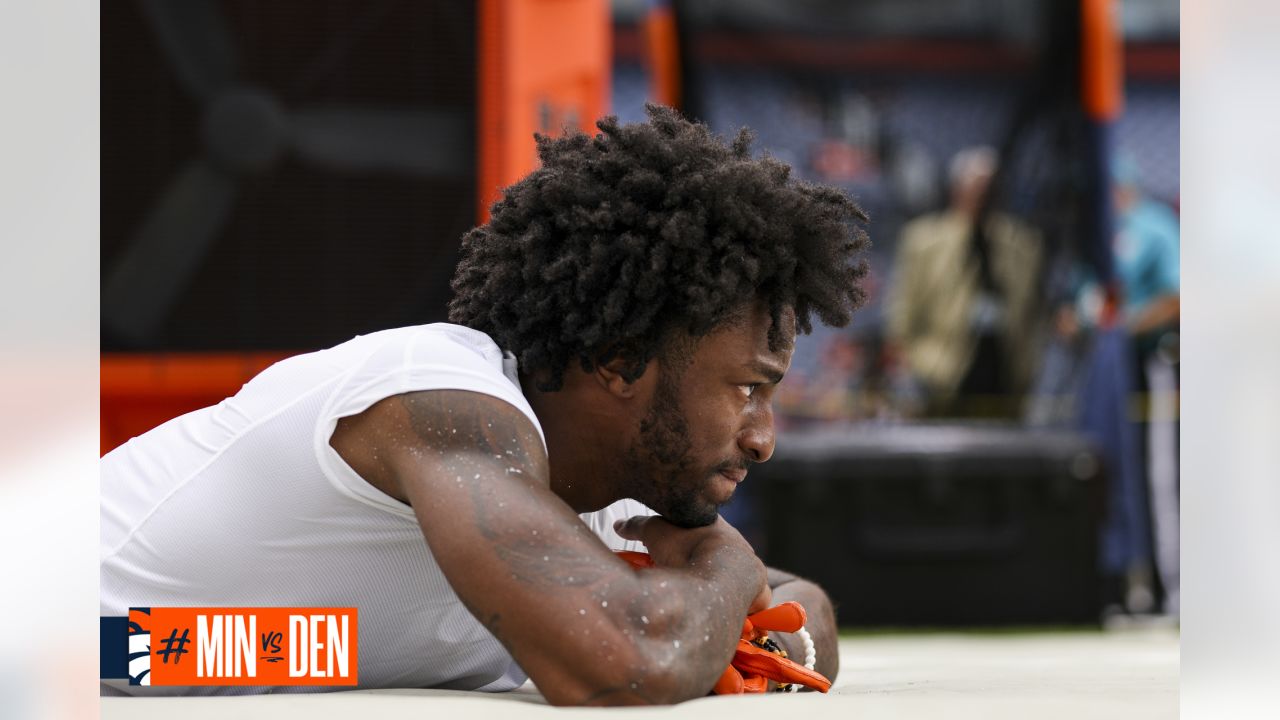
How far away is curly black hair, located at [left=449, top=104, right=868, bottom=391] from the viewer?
61.1 inches

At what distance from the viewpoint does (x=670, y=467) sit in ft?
5.32

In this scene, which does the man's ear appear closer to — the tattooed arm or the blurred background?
the tattooed arm

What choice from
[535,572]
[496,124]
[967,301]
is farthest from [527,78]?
[967,301]

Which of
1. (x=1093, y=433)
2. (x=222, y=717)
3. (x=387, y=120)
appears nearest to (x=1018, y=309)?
(x=1093, y=433)

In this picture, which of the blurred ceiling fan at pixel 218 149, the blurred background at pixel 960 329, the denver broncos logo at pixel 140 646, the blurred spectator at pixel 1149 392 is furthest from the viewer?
the blurred spectator at pixel 1149 392

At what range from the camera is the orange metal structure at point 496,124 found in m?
2.82

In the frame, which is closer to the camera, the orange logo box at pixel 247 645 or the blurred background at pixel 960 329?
the orange logo box at pixel 247 645

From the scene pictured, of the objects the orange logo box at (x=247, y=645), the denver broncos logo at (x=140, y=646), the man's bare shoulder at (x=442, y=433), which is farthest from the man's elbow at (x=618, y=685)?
the denver broncos logo at (x=140, y=646)

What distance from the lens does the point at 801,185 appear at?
170 cm

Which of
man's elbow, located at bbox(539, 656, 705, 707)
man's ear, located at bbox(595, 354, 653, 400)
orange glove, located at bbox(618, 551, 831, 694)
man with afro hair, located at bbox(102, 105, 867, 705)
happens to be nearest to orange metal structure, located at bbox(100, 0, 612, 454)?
man with afro hair, located at bbox(102, 105, 867, 705)

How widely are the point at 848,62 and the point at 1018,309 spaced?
98 centimetres

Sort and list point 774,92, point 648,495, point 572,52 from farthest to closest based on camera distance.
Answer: point 774,92 < point 572,52 < point 648,495

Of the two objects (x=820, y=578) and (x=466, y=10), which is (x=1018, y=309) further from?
(x=466, y=10)

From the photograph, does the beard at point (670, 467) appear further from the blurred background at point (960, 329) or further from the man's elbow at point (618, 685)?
the blurred background at point (960, 329)
